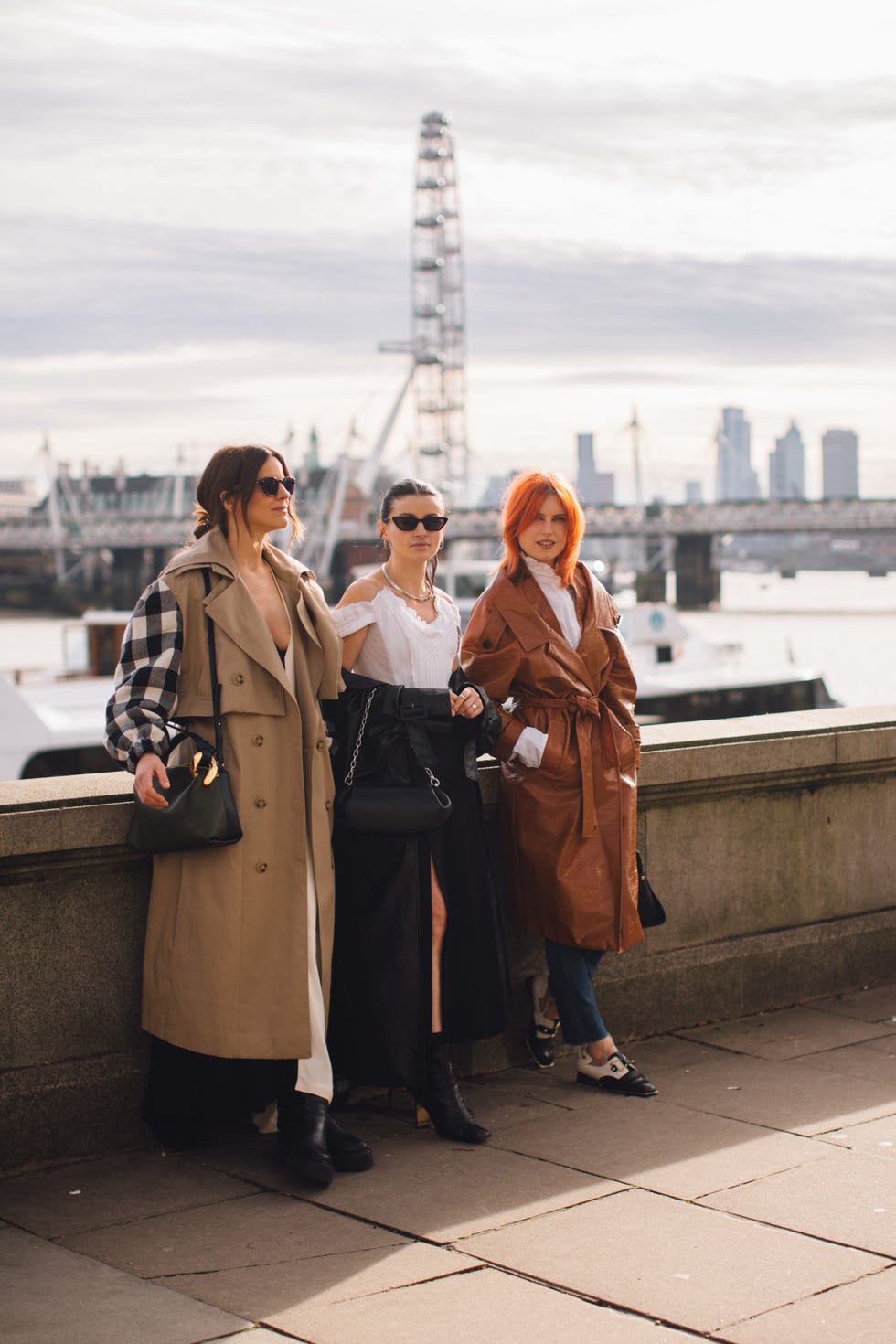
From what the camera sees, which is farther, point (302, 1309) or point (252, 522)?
point (252, 522)

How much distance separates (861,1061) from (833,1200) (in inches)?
52.0

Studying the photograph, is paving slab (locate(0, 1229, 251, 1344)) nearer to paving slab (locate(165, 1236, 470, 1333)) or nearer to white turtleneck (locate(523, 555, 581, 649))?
paving slab (locate(165, 1236, 470, 1333))

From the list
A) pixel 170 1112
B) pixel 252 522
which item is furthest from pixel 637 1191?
pixel 252 522

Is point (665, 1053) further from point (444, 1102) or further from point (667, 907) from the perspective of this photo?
point (444, 1102)

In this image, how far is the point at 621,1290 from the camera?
342 centimetres

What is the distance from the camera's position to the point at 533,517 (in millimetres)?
4965

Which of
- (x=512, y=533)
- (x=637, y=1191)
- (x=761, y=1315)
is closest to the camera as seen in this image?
(x=761, y=1315)

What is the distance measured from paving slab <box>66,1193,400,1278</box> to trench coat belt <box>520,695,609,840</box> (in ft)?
4.60

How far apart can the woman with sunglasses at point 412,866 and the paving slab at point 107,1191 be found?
525 mm

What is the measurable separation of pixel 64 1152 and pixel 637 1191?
1442mm

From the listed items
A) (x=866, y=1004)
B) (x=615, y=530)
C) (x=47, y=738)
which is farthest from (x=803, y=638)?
(x=866, y=1004)

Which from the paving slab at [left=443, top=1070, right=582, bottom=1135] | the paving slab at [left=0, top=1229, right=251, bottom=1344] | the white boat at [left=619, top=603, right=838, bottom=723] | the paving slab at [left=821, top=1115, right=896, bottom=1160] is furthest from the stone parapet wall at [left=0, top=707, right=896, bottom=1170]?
the white boat at [left=619, top=603, right=838, bottom=723]

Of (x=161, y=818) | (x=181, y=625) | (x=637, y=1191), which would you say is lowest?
(x=637, y=1191)

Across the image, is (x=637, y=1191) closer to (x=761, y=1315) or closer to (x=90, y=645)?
(x=761, y=1315)
